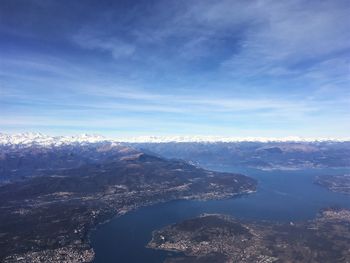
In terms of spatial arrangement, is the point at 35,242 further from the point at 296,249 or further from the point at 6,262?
the point at 296,249

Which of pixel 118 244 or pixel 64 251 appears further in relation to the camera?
pixel 118 244

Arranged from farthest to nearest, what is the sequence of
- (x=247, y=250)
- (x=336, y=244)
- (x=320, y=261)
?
(x=336, y=244)
(x=247, y=250)
(x=320, y=261)

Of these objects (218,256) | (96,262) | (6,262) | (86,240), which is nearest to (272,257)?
(218,256)

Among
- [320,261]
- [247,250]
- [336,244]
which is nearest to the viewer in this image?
[320,261]

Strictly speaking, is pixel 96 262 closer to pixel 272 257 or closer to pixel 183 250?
pixel 183 250

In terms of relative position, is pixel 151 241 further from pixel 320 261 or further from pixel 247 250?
pixel 320 261

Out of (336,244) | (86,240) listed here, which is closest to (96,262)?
(86,240)

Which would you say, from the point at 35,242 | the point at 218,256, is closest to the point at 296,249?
the point at 218,256

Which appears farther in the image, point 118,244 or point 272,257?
point 118,244
